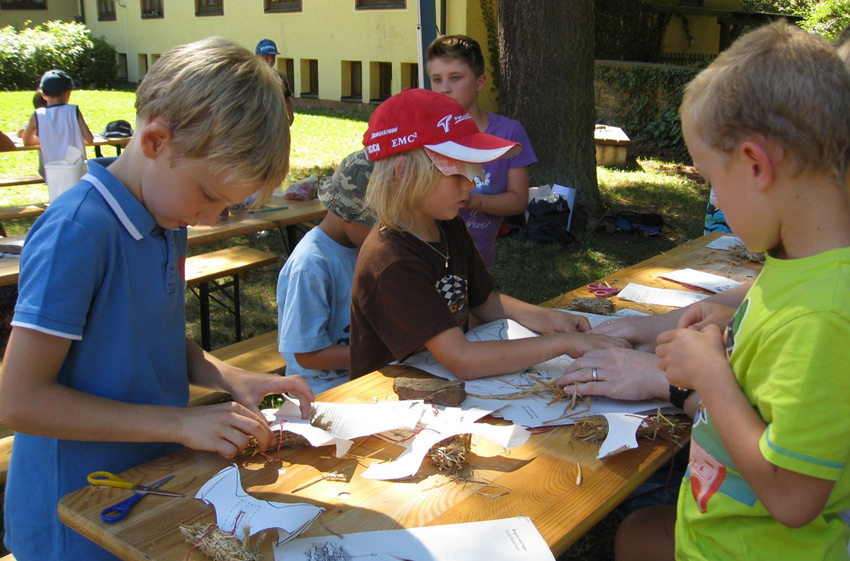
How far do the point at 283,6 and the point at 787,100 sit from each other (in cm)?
1648

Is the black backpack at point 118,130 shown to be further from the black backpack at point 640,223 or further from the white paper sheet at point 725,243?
the white paper sheet at point 725,243

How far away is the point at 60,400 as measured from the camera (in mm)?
1344

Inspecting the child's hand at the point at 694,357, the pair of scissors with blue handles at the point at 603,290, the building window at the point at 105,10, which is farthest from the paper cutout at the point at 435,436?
the building window at the point at 105,10

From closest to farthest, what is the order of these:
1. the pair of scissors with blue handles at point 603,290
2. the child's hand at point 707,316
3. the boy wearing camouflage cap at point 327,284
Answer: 1. the child's hand at point 707,316
2. the boy wearing camouflage cap at point 327,284
3. the pair of scissors with blue handles at point 603,290

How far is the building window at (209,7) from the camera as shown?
17.2 m

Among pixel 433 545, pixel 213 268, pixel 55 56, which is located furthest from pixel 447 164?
pixel 55 56

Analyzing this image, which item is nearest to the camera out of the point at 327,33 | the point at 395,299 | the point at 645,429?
the point at 645,429

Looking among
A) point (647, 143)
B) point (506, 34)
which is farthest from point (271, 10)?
point (506, 34)

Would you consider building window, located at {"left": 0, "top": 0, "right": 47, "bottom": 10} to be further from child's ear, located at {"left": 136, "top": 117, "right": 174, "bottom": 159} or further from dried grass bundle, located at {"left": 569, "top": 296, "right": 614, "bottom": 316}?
child's ear, located at {"left": 136, "top": 117, "right": 174, "bottom": 159}

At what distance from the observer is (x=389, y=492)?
1.39 metres

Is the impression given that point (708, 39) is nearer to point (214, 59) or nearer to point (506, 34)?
point (506, 34)

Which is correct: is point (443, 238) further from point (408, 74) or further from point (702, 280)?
point (408, 74)

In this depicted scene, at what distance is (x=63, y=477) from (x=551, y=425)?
1.07 meters

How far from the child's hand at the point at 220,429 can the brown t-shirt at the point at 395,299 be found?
1.72 ft
